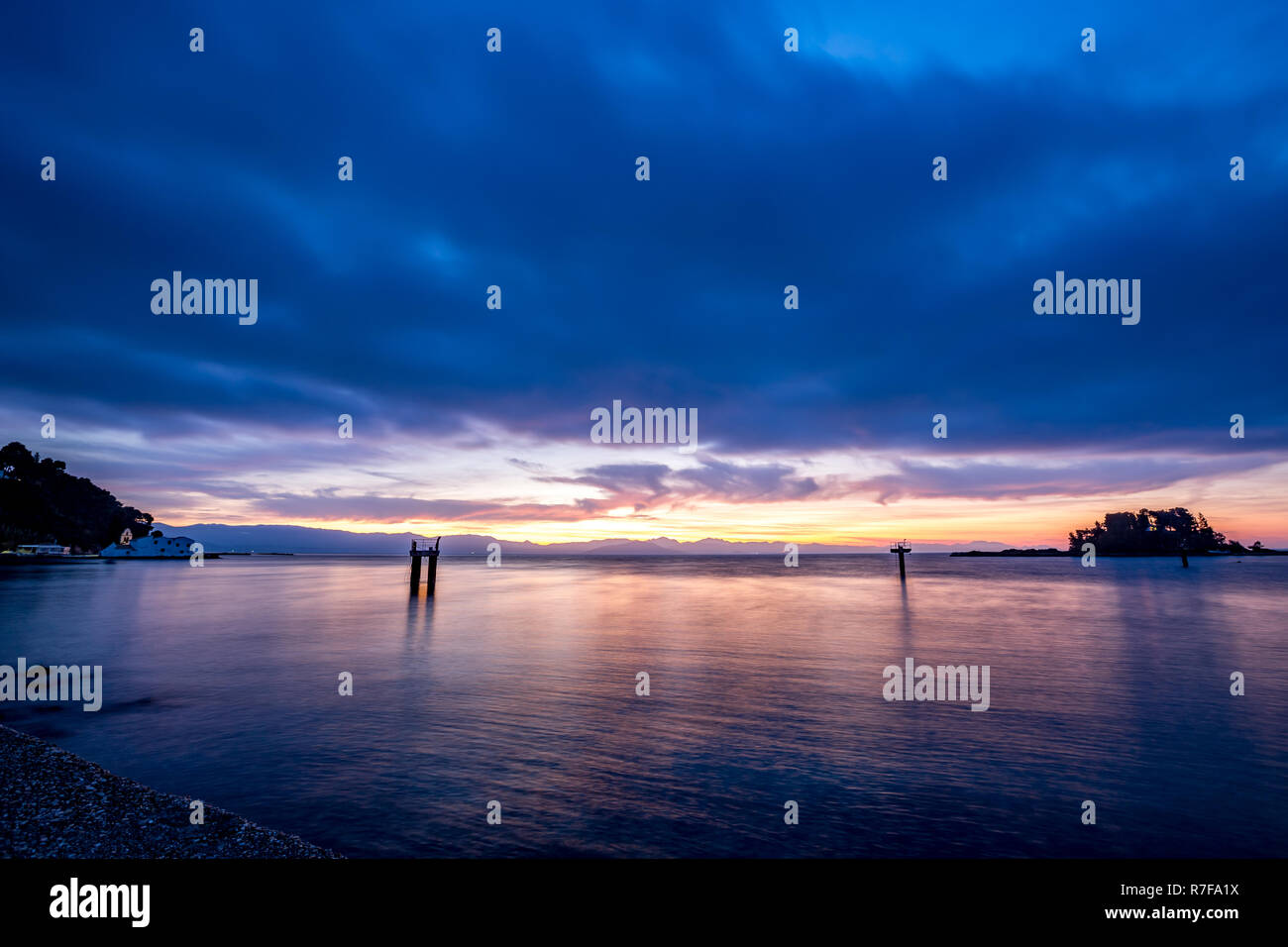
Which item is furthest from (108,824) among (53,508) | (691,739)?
(53,508)

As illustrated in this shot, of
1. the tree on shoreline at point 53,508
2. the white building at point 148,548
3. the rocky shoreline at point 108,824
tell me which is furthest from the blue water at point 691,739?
the white building at point 148,548

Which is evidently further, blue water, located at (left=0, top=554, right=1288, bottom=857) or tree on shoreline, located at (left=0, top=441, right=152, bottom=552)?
tree on shoreline, located at (left=0, top=441, right=152, bottom=552)

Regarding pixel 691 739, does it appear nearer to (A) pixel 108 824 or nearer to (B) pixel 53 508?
(A) pixel 108 824

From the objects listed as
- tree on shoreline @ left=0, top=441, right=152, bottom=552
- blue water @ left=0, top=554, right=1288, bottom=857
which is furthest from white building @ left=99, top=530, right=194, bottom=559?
blue water @ left=0, top=554, right=1288, bottom=857

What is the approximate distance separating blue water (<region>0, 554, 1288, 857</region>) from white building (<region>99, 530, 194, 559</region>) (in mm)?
180839

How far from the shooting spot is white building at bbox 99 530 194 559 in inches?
6555

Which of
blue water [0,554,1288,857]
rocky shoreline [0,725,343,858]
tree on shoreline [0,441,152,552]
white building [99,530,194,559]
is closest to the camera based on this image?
rocky shoreline [0,725,343,858]

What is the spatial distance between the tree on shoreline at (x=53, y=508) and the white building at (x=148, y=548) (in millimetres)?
6736

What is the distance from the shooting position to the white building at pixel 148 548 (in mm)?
166500

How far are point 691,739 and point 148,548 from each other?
21775cm

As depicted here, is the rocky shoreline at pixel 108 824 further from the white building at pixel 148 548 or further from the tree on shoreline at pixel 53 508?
the white building at pixel 148 548

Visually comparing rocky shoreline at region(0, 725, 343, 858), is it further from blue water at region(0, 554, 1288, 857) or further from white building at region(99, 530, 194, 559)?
white building at region(99, 530, 194, 559)

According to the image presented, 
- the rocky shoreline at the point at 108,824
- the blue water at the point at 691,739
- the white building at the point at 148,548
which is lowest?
the white building at the point at 148,548
